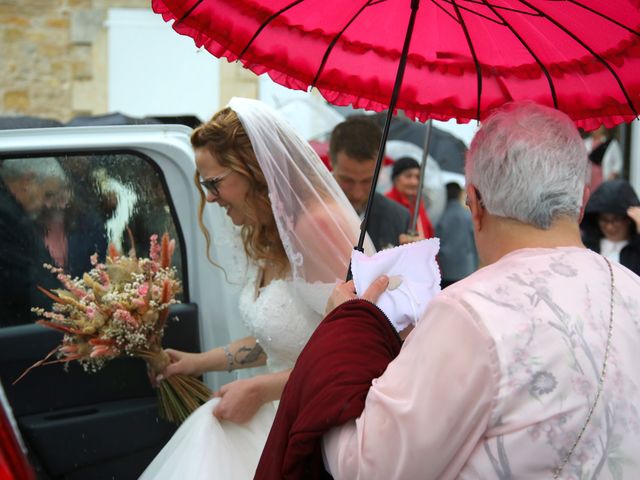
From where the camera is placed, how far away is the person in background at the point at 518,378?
186cm

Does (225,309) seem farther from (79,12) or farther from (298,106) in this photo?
(79,12)

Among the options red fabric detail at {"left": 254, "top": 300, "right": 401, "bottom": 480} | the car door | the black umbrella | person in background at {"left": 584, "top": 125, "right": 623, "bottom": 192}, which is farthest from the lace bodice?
person in background at {"left": 584, "top": 125, "right": 623, "bottom": 192}

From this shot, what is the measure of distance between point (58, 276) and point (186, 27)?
88 cm

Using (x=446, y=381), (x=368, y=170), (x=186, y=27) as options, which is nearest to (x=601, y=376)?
(x=446, y=381)

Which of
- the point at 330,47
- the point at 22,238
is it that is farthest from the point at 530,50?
the point at 22,238

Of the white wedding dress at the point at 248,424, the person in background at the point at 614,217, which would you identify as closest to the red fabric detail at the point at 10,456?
the white wedding dress at the point at 248,424

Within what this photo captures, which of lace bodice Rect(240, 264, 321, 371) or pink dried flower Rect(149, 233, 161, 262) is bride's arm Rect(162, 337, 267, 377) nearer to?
lace bodice Rect(240, 264, 321, 371)

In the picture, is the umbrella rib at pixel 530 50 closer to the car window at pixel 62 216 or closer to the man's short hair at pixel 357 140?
the car window at pixel 62 216

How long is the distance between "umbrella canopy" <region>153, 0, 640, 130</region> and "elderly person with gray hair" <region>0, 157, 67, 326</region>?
2.70 ft

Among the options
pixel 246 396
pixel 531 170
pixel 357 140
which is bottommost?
pixel 246 396

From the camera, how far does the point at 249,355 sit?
350cm

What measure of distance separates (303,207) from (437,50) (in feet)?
2.30

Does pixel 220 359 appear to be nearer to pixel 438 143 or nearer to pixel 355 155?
pixel 355 155

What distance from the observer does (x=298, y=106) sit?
9305 mm
